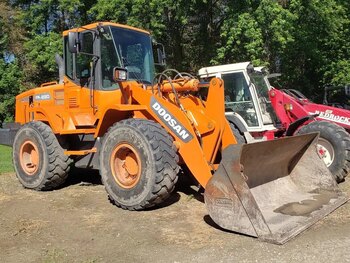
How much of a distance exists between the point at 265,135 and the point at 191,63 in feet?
34.9

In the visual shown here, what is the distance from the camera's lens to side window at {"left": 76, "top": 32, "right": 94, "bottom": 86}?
24.5 ft

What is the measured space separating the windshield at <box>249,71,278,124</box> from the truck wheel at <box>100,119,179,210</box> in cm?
386

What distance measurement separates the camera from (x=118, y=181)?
6.38m

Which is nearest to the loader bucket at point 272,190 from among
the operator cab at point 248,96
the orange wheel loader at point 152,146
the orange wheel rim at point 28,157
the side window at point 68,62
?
the orange wheel loader at point 152,146

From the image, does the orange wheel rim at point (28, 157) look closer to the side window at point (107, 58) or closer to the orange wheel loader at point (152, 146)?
the orange wheel loader at point (152, 146)

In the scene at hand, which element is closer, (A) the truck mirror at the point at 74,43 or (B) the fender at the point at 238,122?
(A) the truck mirror at the point at 74,43

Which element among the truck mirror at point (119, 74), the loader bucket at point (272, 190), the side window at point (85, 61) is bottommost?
the loader bucket at point (272, 190)

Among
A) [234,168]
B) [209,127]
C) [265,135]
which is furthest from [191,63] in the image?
[234,168]

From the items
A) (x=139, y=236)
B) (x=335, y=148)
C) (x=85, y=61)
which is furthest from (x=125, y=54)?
(x=335, y=148)

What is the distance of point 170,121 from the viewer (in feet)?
20.4

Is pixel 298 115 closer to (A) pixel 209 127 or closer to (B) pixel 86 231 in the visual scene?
(A) pixel 209 127

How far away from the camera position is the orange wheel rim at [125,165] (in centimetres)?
625

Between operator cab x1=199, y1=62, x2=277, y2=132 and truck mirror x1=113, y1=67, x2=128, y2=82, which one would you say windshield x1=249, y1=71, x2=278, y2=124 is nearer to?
operator cab x1=199, y1=62, x2=277, y2=132

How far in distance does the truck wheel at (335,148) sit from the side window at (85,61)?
13.7 ft
